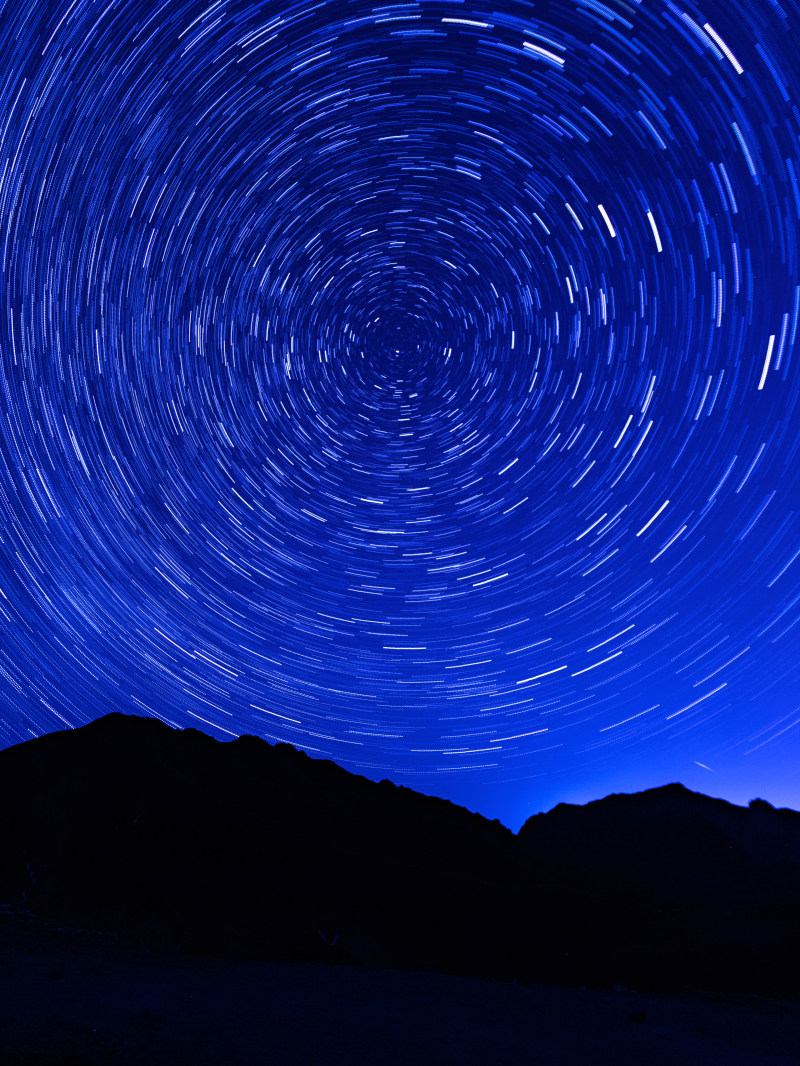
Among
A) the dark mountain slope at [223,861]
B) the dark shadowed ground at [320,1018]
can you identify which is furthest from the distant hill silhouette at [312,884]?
the dark shadowed ground at [320,1018]

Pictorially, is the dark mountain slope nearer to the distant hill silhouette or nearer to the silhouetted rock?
the distant hill silhouette

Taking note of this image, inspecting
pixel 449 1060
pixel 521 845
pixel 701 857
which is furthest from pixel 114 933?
pixel 701 857

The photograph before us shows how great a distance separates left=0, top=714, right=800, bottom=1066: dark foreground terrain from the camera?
1085cm

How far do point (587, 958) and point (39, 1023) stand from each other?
18.7 meters

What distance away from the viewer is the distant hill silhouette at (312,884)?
808 inches

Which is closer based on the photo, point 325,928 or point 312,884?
point 325,928

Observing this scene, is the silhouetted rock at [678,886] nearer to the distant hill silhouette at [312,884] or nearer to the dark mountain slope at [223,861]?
the distant hill silhouette at [312,884]

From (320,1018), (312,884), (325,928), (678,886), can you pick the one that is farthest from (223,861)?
(678,886)

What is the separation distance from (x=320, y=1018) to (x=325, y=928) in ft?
35.6

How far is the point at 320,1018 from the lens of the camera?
38.0ft

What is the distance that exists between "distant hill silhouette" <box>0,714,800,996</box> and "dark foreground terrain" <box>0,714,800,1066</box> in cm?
10

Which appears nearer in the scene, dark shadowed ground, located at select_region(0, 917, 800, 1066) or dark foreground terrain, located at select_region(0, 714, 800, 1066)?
dark shadowed ground, located at select_region(0, 917, 800, 1066)

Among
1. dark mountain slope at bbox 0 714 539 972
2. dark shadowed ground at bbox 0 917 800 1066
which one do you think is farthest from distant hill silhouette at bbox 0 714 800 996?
dark shadowed ground at bbox 0 917 800 1066

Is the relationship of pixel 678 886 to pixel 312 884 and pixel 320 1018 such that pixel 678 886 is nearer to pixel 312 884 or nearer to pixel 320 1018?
pixel 312 884
